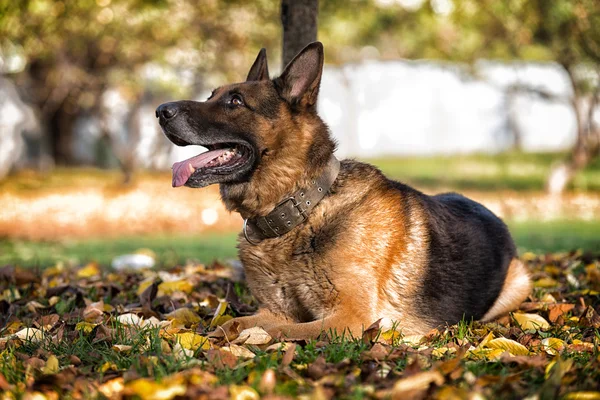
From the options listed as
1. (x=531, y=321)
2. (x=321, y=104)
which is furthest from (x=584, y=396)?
(x=321, y=104)

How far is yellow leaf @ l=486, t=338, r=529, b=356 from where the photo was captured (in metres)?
3.77

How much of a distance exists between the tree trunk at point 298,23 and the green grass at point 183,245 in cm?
319

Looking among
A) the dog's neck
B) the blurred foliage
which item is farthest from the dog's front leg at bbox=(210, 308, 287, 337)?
the blurred foliage

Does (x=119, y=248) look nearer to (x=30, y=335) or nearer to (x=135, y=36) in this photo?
(x=30, y=335)

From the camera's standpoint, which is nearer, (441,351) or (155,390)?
(155,390)

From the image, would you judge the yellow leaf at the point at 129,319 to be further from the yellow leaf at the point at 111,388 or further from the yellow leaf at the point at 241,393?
the yellow leaf at the point at 241,393

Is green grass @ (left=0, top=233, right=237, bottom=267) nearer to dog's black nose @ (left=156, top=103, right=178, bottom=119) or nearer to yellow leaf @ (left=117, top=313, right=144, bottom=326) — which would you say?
yellow leaf @ (left=117, top=313, right=144, bottom=326)

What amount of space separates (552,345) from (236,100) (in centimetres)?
246

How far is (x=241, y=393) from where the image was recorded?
2801 millimetres

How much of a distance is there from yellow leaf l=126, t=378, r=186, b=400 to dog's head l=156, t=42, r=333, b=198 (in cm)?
174

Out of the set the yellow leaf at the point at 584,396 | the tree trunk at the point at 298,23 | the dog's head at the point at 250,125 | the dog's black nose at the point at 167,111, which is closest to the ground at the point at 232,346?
the yellow leaf at the point at 584,396

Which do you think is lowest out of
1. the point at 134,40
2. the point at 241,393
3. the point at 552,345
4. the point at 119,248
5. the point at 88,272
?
the point at 119,248

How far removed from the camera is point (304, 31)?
6652 millimetres

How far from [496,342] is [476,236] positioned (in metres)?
1.17
